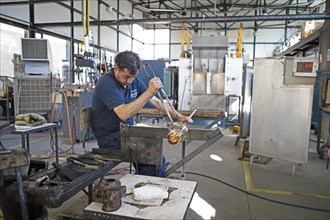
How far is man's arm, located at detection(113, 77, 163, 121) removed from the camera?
4.76ft

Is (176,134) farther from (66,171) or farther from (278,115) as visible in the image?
(278,115)

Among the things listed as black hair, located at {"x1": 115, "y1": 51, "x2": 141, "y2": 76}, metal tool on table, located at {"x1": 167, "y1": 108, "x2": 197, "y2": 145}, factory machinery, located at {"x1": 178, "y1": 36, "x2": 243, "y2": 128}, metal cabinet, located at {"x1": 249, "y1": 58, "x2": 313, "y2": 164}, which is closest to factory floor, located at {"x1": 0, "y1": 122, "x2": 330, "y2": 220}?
metal cabinet, located at {"x1": 249, "y1": 58, "x2": 313, "y2": 164}

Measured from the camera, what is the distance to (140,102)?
1.48m

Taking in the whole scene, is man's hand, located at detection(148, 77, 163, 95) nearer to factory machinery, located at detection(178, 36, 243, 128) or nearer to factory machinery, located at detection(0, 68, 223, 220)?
factory machinery, located at detection(0, 68, 223, 220)

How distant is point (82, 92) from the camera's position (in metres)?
4.01

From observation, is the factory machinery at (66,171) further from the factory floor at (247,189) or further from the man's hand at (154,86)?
the factory floor at (247,189)

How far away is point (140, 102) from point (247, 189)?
1.55 m

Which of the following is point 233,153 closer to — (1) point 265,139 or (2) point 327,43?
(1) point 265,139

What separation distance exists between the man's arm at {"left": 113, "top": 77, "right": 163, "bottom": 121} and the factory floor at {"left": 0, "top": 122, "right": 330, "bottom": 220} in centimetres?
70

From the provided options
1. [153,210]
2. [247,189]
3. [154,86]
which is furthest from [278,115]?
[153,210]

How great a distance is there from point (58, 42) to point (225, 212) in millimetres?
6243

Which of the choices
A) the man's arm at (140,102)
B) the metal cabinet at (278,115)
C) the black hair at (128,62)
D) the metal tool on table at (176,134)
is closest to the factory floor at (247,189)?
the metal cabinet at (278,115)

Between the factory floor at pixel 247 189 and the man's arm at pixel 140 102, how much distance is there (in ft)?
2.30

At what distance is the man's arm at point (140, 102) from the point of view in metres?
1.45
